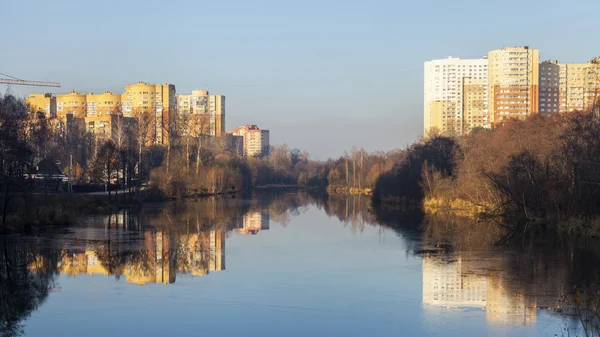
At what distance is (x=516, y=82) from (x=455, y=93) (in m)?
13.5

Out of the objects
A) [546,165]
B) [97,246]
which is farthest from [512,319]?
[546,165]

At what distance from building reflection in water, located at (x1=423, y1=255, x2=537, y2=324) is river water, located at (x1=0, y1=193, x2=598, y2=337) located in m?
0.03

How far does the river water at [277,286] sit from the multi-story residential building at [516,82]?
58557mm

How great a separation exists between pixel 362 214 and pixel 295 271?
25613 millimetres

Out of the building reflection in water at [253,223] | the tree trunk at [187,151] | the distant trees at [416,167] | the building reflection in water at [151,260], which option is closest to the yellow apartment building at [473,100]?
the distant trees at [416,167]

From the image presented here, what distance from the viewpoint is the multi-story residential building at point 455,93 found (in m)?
92.2

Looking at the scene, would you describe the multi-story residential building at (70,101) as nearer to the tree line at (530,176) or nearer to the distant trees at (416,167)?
the distant trees at (416,167)

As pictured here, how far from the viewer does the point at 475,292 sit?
14812 millimetres

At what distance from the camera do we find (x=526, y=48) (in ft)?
270

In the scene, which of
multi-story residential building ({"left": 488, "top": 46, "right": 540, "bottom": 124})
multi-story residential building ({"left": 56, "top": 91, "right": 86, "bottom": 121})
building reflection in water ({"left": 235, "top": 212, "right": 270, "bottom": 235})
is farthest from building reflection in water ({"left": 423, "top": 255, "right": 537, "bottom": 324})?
multi-story residential building ({"left": 56, "top": 91, "right": 86, "bottom": 121})

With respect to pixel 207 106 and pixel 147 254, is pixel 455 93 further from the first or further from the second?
pixel 147 254

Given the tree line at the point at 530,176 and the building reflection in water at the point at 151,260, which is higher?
the tree line at the point at 530,176

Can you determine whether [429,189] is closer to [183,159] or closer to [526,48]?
[183,159]

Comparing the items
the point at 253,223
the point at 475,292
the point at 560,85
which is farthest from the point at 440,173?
the point at 560,85
